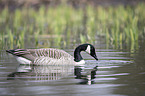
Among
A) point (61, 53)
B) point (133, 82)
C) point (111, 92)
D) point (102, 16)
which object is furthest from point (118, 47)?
point (102, 16)

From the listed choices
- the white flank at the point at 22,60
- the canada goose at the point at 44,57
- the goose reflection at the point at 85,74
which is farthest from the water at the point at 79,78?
the canada goose at the point at 44,57

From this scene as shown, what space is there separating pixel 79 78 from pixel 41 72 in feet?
4.82

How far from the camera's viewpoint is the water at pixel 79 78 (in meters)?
7.76

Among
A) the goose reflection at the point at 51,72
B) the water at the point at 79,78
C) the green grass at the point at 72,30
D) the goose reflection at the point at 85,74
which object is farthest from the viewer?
the green grass at the point at 72,30

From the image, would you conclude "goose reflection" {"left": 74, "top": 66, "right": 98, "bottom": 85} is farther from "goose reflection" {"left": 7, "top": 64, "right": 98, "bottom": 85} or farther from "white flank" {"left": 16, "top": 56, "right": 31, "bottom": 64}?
"white flank" {"left": 16, "top": 56, "right": 31, "bottom": 64}

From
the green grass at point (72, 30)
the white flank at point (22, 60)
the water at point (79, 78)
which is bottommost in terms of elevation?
the water at point (79, 78)

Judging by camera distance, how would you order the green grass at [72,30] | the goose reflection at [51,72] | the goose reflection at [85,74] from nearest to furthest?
the goose reflection at [85,74] < the goose reflection at [51,72] < the green grass at [72,30]

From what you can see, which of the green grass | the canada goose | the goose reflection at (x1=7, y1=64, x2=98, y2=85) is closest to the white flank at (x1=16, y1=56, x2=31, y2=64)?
the canada goose

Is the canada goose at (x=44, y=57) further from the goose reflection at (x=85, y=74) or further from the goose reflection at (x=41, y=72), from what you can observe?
the goose reflection at (x=85, y=74)

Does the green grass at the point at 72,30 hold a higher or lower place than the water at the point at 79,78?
higher

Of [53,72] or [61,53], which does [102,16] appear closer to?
[61,53]

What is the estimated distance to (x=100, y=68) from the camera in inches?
438

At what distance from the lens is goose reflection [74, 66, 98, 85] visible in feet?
29.5

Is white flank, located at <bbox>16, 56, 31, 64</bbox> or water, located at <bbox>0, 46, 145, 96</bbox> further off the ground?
white flank, located at <bbox>16, 56, 31, 64</bbox>
